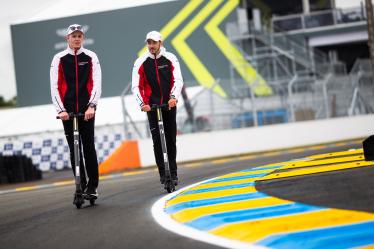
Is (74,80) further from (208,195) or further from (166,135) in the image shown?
(208,195)

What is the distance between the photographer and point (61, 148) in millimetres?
23141

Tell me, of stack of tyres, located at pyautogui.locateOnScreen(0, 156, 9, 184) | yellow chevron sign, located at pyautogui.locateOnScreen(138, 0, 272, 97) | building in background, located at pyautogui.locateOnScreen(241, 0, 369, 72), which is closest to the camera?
stack of tyres, located at pyautogui.locateOnScreen(0, 156, 9, 184)

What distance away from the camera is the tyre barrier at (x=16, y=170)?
16828mm

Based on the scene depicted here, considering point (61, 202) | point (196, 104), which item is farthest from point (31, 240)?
point (196, 104)

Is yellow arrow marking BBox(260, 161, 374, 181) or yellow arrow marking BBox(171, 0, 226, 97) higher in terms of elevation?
yellow arrow marking BBox(171, 0, 226, 97)

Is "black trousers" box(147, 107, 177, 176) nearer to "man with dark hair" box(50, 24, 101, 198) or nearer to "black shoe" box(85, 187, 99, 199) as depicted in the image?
"man with dark hair" box(50, 24, 101, 198)

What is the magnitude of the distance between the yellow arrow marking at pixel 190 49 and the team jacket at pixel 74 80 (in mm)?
29225

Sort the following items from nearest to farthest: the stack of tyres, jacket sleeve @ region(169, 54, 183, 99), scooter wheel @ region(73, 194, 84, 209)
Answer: scooter wheel @ region(73, 194, 84, 209)
jacket sleeve @ region(169, 54, 183, 99)
the stack of tyres

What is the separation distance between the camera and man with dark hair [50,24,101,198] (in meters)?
6.93

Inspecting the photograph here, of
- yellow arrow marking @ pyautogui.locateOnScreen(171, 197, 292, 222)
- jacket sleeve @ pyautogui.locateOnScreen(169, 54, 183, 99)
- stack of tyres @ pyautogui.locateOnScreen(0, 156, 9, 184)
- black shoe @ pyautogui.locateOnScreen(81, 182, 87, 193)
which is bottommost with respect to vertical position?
stack of tyres @ pyautogui.locateOnScreen(0, 156, 9, 184)

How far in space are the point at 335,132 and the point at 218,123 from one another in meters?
3.95

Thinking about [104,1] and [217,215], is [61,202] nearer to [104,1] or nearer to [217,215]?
[217,215]

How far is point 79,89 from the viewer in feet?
23.0

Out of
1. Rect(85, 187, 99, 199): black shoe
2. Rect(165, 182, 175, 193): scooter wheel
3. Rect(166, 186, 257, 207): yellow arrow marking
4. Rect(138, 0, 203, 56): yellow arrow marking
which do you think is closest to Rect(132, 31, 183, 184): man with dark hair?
Rect(165, 182, 175, 193): scooter wheel
